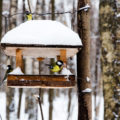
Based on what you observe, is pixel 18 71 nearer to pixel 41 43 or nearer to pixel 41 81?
pixel 41 81

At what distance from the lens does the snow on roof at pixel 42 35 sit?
14.4ft

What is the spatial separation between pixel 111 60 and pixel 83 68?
0.67 metres

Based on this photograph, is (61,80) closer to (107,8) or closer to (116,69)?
(116,69)

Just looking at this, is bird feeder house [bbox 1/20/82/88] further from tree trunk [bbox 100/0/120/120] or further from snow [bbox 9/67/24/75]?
tree trunk [bbox 100/0/120/120]

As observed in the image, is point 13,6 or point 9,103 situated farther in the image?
point 13,6

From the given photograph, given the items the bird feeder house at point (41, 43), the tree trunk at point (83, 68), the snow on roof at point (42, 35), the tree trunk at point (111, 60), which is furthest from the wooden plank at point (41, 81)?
the tree trunk at point (111, 60)

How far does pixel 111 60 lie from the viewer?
165 inches

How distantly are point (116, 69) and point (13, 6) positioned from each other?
31.2 ft

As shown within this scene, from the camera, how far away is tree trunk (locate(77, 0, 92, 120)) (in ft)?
15.4

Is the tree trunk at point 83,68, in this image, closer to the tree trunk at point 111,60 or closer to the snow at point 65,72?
the snow at point 65,72

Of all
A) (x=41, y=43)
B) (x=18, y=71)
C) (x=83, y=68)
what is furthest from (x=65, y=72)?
(x=18, y=71)

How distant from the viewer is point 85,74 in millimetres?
4758

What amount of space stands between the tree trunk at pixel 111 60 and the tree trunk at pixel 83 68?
515mm

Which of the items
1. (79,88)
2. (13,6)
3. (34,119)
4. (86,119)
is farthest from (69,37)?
(13,6)
